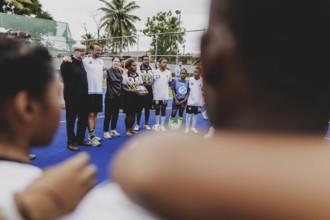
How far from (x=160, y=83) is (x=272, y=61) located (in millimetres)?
7504

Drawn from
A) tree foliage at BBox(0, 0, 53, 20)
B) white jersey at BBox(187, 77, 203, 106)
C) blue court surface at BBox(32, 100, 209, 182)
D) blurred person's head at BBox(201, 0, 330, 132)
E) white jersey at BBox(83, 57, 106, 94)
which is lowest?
blue court surface at BBox(32, 100, 209, 182)

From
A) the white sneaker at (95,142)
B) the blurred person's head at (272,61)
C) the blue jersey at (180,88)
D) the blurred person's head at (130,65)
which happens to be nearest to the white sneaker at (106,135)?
the white sneaker at (95,142)

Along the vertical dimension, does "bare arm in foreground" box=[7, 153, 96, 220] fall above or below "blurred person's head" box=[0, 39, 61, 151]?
below

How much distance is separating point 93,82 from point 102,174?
2.21m

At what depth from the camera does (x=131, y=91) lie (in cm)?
721

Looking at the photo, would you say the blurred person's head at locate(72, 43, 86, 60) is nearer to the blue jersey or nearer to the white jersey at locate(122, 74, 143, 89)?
the white jersey at locate(122, 74, 143, 89)

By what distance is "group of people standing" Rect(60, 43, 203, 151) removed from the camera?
18.0 feet

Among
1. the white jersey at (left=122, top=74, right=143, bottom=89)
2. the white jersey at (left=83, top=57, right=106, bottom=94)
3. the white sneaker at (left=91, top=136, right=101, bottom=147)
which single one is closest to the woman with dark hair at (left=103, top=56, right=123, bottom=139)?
the white jersey at (left=122, top=74, right=143, bottom=89)

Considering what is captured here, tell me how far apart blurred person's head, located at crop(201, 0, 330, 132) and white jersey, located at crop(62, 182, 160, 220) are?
0.67ft

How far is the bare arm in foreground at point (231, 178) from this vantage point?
0.33 meters

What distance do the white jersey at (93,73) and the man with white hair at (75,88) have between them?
0.30 m

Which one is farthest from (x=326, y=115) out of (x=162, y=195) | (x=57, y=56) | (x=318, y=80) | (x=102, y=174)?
(x=57, y=56)

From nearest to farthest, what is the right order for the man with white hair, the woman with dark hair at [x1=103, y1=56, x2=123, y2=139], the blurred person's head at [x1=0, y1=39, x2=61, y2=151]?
the blurred person's head at [x1=0, y1=39, x2=61, y2=151]
the man with white hair
the woman with dark hair at [x1=103, y1=56, x2=123, y2=139]

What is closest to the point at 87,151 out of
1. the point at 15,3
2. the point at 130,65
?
the point at 130,65
